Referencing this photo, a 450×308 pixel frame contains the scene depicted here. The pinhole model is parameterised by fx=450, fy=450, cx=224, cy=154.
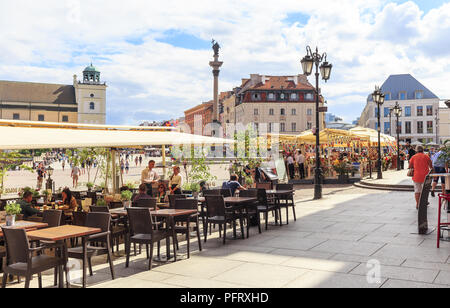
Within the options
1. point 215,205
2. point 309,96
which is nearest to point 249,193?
point 215,205

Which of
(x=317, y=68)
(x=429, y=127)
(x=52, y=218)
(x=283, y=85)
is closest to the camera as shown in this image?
(x=52, y=218)

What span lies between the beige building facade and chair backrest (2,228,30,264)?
10449cm

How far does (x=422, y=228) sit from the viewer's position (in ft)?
31.0

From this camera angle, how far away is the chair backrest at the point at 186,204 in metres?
8.63

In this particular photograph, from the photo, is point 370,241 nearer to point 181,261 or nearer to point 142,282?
point 181,261

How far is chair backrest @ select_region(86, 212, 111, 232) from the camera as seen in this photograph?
6.75m

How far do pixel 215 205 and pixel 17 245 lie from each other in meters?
4.50

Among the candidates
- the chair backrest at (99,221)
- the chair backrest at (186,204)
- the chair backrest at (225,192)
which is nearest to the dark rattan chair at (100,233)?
the chair backrest at (99,221)

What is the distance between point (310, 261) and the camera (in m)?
7.33

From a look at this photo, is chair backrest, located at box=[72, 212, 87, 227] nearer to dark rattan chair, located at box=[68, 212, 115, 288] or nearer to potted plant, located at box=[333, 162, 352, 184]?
dark rattan chair, located at box=[68, 212, 115, 288]

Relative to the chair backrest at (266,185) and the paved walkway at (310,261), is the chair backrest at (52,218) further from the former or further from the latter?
the chair backrest at (266,185)

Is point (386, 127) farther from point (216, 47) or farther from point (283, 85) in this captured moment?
point (216, 47)

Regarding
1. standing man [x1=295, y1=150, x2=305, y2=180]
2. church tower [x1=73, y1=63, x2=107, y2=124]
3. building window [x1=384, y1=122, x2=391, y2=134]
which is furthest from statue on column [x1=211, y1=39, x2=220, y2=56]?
church tower [x1=73, y1=63, x2=107, y2=124]
